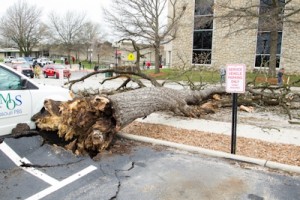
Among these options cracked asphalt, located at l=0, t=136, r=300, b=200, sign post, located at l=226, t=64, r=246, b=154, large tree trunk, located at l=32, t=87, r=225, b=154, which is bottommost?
cracked asphalt, located at l=0, t=136, r=300, b=200

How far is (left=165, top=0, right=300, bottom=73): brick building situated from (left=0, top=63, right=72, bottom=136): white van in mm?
21084

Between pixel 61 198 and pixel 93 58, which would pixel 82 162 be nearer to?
pixel 61 198

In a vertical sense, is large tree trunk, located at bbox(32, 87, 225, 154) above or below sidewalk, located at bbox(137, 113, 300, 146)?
above

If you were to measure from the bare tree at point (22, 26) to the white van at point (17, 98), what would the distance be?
2504 inches

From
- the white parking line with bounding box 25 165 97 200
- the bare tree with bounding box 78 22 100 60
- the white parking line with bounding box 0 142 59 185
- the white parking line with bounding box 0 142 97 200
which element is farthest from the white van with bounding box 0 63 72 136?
the bare tree with bounding box 78 22 100 60

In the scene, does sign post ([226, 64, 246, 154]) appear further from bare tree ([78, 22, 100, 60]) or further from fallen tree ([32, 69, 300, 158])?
bare tree ([78, 22, 100, 60])

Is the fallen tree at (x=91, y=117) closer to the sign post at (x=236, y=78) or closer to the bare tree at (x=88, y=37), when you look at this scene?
the sign post at (x=236, y=78)

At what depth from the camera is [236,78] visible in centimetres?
502

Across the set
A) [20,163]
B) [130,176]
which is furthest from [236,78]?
[20,163]

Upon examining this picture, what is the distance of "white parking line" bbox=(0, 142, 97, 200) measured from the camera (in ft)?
12.5

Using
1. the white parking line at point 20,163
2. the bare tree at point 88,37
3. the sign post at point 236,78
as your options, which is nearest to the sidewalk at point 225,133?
the sign post at point 236,78

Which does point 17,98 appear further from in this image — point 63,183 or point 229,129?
point 229,129

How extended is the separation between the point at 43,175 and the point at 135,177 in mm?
1292

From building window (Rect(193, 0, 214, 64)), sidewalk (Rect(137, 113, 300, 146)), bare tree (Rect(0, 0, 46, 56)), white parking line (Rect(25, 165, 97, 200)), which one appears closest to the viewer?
white parking line (Rect(25, 165, 97, 200))
